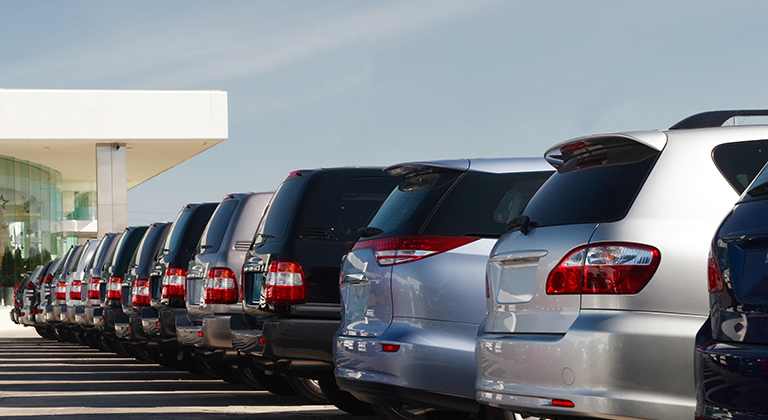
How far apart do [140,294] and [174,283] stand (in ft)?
6.61

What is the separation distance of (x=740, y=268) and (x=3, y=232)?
4171 cm

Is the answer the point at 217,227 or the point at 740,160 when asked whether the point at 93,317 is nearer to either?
the point at 217,227

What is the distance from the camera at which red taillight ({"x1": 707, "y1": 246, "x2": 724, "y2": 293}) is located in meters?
3.66

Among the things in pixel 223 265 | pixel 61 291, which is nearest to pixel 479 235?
pixel 223 265

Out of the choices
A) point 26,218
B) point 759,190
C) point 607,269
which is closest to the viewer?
point 759,190

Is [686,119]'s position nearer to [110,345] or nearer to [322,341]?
[322,341]

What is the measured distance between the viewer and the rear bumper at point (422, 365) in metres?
5.89

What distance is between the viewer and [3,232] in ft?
139

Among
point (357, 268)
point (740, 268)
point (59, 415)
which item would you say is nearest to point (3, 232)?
point (59, 415)

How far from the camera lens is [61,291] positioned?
70.1 ft

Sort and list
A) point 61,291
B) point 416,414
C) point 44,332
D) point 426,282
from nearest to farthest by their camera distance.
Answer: point 426,282, point 416,414, point 61,291, point 44,332

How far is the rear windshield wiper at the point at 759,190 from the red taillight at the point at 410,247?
261 cm

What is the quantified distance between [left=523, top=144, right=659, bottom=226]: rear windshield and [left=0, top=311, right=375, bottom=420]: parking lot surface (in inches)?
157

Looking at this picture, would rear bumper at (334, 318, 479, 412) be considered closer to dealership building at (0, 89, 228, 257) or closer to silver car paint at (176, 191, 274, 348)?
silver car paint at (176, 191, 274, 348)
